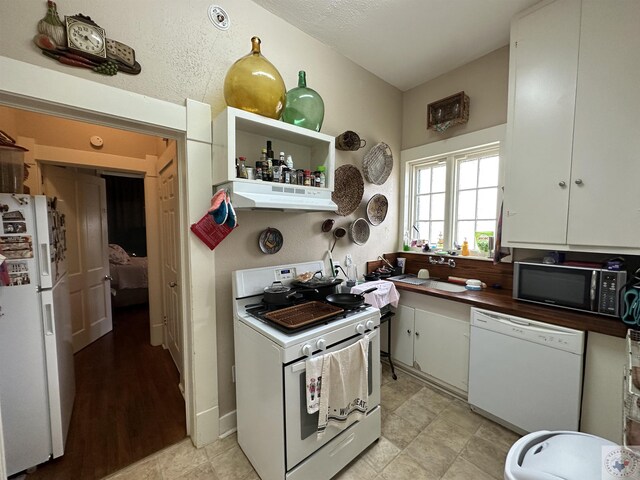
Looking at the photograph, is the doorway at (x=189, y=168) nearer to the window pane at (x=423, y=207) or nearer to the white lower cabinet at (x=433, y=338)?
the white lower cabinet at (x=433, y=338)

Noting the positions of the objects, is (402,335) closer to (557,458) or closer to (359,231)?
(359,231)

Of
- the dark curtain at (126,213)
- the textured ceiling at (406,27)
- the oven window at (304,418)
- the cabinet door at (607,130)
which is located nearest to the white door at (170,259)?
the oven window at (304,418)

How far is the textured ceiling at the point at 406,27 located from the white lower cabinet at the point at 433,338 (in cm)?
217

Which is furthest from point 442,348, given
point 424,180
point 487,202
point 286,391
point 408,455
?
point 424,180

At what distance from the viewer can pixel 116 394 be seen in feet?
7.18

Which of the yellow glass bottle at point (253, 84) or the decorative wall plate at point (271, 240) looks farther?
the decorative wall plate at point (271, 240)

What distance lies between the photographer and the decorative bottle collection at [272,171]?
5.21ft

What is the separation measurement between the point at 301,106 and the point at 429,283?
2.01 metres

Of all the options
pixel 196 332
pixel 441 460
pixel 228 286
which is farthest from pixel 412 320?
pixel 196 332

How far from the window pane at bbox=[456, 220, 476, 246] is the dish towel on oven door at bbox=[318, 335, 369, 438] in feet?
5.69

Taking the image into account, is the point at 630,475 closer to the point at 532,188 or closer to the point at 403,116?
the point at 532,188

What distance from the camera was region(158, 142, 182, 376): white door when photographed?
2.27 meters

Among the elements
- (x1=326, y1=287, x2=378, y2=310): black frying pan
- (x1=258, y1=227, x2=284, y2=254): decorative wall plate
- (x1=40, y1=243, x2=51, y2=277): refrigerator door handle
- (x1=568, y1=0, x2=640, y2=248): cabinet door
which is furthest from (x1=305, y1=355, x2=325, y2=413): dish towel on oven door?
(x1=568, y1=0, x2=640, y2=248): cabinet door

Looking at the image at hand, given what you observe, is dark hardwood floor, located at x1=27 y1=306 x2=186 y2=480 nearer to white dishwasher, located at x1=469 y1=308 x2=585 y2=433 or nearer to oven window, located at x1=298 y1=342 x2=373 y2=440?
oven window, located at x1=298 y1=342 x2=373 y2=440
